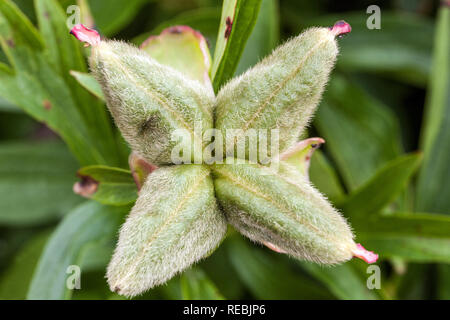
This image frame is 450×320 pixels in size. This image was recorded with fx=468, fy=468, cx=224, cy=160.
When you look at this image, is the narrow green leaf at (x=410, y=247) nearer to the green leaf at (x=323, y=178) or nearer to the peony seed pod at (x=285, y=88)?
the green leaf at (x=323, y=178)

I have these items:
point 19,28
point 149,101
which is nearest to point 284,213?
point 149,101

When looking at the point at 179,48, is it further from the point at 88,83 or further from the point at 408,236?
the point at 408,236

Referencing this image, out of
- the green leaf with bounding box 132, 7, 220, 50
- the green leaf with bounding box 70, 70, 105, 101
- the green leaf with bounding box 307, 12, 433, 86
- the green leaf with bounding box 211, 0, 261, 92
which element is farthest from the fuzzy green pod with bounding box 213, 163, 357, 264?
the green leaf with bounding box 307, 12, 433, 86

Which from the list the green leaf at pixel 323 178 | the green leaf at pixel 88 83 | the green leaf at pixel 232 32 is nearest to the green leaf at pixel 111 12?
the green leaf at pixel 88 83

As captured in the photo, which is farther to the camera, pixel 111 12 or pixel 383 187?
pixel 111 12

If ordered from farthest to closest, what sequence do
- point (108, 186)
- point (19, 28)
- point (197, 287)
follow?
1. point (197, 287)
2. point (19, 28)
3. point (108, 186)

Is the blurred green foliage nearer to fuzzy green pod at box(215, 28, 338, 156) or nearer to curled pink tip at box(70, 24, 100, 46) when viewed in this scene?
fuzzy green pod at box(215, 28, 338, 156)

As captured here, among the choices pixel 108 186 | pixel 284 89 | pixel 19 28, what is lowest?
pixel 108 186
